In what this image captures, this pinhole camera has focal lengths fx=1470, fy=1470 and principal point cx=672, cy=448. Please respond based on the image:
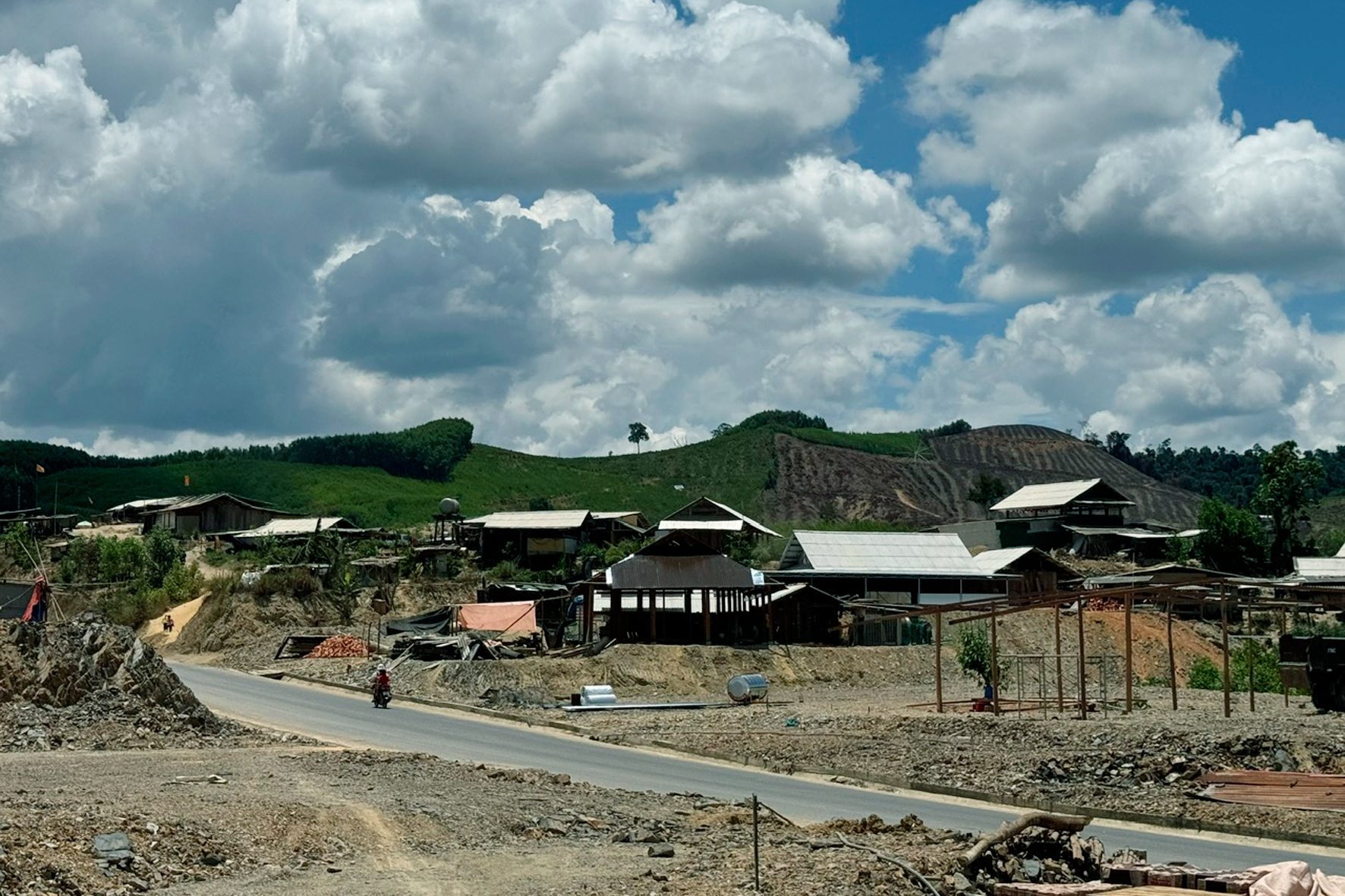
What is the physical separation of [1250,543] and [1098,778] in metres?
71.6

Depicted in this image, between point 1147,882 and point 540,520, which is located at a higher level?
point 540,520

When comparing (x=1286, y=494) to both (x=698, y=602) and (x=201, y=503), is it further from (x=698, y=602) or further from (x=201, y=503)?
(x=201, y=503)

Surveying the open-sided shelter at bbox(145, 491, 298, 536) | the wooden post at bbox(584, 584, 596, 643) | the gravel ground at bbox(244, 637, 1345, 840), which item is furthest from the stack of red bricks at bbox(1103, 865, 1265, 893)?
the open-sided shelter at bbox(145, 491, 298, 536)

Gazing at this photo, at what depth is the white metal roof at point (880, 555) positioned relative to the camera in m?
73.1

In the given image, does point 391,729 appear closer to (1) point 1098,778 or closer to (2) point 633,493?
(1) point 1098,778

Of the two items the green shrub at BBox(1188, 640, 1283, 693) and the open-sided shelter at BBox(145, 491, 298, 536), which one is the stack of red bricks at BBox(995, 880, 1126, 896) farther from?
the open-sided shelter at BBox(145, 491, 298, 536)

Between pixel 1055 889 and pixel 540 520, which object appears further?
pixel 540 520

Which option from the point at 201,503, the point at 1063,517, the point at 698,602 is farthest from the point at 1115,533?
the point at 201,503

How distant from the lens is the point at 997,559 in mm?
77938

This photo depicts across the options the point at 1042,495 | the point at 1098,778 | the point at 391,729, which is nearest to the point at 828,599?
the point at 391,729

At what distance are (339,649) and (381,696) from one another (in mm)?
15386

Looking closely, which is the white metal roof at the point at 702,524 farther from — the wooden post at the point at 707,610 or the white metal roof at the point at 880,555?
the wooden post at the point at 707,610

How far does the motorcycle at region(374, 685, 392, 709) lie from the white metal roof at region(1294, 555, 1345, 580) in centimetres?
5637

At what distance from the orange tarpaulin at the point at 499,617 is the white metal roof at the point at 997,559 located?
950 inches
